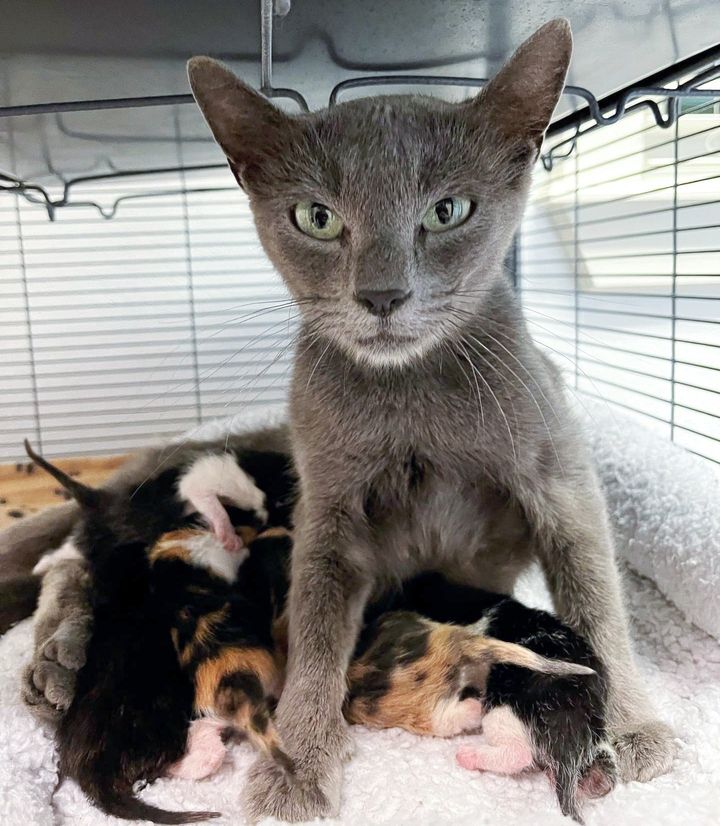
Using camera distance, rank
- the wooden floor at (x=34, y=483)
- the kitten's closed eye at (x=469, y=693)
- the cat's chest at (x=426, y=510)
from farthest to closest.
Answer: the wooden floor at (x=34, y=483) < the cat's chest at (x=426, y=510) < the kitten's closed eye at (x=469, y=693)

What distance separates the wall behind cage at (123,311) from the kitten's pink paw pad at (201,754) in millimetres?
1255

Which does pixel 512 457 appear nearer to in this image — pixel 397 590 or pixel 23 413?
pixel 397 590

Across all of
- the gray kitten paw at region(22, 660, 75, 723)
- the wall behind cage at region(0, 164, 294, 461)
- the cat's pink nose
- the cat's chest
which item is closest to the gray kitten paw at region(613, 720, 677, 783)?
the cat's chest

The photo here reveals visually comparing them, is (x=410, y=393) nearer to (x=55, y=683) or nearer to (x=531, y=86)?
(x=531, y=86)

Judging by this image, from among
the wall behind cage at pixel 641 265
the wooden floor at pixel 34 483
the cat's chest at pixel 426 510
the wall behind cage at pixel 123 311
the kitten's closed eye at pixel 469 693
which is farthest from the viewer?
the wall behind cage at pixel 123 311

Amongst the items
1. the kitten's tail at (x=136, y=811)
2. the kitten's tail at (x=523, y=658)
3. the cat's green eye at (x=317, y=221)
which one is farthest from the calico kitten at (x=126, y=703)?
the cat's green eye at (x=317, y=221)

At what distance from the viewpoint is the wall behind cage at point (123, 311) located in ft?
6.64

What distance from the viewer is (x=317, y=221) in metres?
0.88

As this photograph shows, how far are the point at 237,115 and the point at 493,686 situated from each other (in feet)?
2.52

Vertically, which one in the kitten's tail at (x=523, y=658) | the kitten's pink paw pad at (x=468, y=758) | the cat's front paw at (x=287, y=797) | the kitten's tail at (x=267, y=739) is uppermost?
the kitten's tail at (x=523, y=658)

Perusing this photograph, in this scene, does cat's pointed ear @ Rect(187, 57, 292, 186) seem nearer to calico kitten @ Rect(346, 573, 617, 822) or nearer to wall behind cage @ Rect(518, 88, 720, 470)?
wall behind cage @ Rect(518, 88, 720, 470)

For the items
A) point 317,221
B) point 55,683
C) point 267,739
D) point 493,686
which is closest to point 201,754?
point 267,739

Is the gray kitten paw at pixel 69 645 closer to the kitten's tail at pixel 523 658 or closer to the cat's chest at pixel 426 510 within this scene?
the cat's chest at pixel 426 510

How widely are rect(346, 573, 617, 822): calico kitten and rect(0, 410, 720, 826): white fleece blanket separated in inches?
1.0
